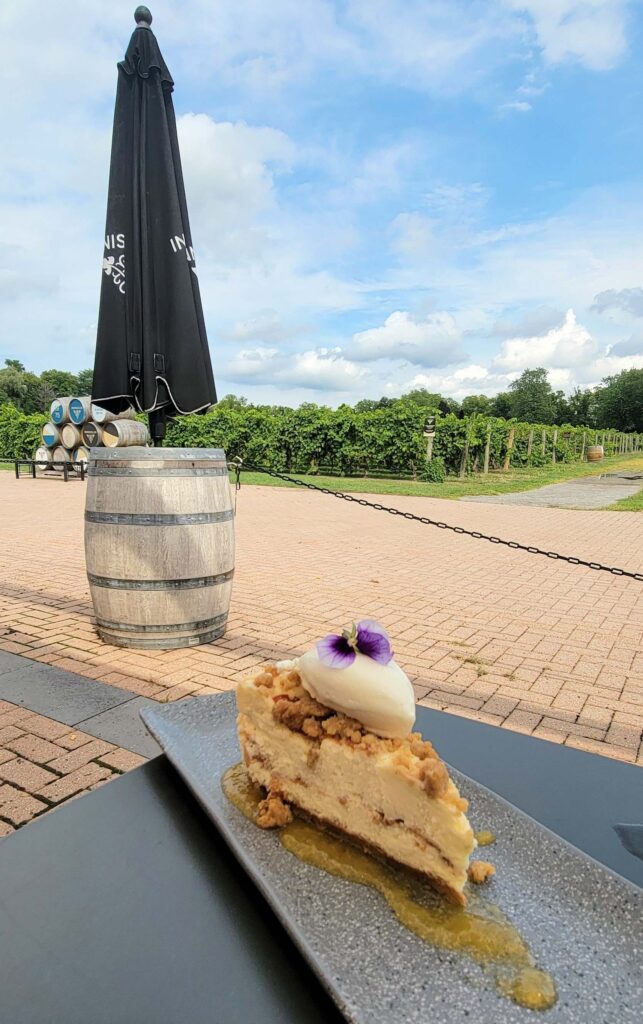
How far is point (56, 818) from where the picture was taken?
1132 mm

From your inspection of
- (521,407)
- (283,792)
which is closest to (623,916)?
(283,792)

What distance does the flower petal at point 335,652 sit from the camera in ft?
3.45

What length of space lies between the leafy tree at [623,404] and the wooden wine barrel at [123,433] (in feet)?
243

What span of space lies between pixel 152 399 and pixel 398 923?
3701 mm

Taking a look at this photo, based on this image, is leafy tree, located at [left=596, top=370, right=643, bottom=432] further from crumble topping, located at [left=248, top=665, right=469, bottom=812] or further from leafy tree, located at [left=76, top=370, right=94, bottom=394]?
crumble topping, located at [left=248, top=665, right=469, bottom=812]

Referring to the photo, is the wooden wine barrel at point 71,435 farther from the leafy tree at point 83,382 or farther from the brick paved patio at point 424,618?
the leafy tree at point 83,382

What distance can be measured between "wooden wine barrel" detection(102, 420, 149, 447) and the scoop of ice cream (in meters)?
15.2

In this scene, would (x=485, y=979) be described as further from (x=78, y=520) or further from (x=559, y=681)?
(x=78, y=520)

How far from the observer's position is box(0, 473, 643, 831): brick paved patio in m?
3.44

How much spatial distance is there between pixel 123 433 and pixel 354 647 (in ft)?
51.8

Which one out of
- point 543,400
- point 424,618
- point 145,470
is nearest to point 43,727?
point 145,470

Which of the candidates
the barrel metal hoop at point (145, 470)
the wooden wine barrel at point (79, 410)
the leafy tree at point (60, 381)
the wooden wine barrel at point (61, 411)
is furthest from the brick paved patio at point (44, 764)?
the leafy tree at point (60, 381)

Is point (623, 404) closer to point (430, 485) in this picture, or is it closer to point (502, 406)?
point (502, 406)

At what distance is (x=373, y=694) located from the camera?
3.43 feet
